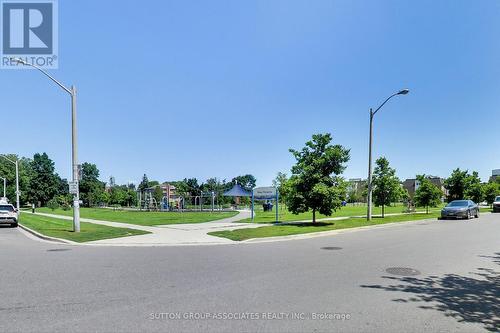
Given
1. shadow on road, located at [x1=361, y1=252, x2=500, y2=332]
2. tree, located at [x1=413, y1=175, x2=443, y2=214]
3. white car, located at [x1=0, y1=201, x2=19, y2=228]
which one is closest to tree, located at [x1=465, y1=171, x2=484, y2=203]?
tree, located at [x1=413, y1=175, x2=443, y2=214]

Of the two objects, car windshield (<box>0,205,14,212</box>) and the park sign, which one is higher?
the park sign

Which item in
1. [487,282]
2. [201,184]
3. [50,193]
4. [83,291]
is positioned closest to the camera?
[83,291]

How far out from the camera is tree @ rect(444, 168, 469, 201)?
38.6 meters

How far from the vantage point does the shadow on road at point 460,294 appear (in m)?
5.23

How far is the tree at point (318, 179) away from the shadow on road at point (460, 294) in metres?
11.1

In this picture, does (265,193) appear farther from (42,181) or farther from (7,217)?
(42,181)

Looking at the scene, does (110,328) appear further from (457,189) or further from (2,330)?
(457,189)

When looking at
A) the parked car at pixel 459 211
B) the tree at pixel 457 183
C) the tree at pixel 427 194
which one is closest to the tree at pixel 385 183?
the parked car at pixel 459 211

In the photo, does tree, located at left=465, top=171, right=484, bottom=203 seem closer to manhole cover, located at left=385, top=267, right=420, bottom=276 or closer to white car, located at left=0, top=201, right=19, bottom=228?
manhole cover, located at left=385, top=267, right=420, bottom=276

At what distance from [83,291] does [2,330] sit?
187 centimetres

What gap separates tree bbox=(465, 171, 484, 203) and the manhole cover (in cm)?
3644

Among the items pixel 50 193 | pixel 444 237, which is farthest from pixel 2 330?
pixel 50 193

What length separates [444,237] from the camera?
15.1 m

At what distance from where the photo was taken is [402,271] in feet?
27.0
